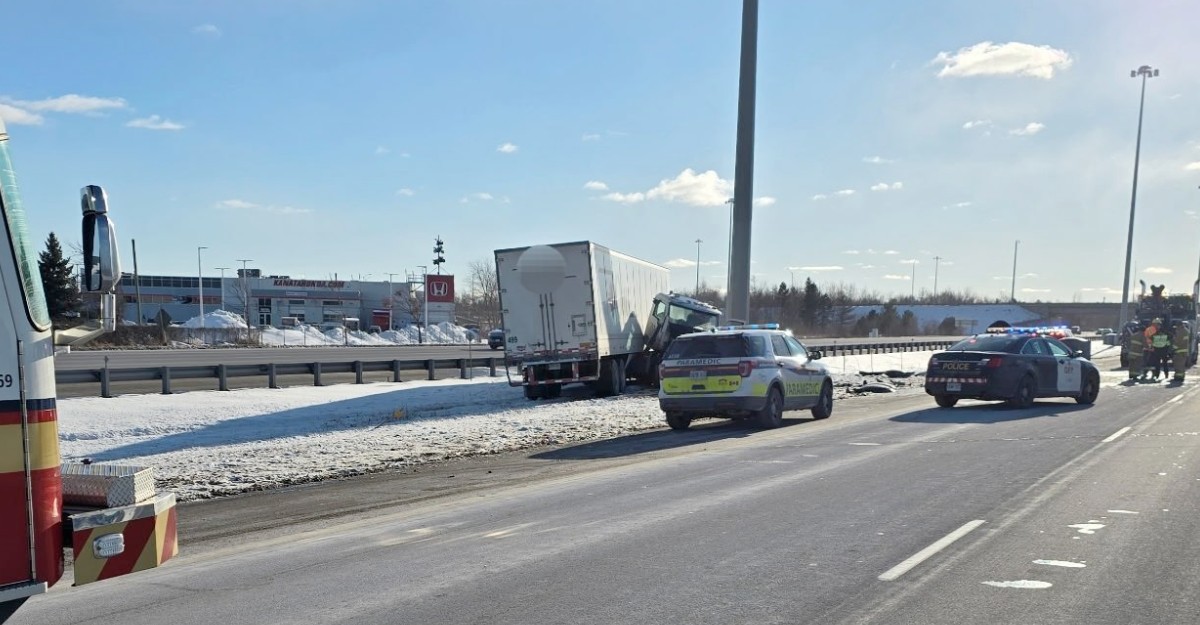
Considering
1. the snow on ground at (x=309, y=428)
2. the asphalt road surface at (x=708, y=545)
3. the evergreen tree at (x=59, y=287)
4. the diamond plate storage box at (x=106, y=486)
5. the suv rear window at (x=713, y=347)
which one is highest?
the evergreen tree at (x=59, y=287)

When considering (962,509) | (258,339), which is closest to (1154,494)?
(962,509)

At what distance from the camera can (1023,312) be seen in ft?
427

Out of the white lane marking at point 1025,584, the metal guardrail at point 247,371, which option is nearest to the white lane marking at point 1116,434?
the metal guardrail at point 247,371

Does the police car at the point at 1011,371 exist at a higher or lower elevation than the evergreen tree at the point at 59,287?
lower

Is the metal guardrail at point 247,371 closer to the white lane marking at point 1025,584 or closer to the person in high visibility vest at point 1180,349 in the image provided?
the person in high visibility vest at point 1180,349

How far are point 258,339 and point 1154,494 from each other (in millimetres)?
59687

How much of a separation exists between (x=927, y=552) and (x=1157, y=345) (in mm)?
28233

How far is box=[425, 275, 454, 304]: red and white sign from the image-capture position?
7506 centimetres

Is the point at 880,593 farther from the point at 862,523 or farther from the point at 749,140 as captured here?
the point at 749,140

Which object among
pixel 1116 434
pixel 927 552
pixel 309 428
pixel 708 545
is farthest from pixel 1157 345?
pixel 708 545

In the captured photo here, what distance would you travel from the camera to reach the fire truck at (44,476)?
4.12 meters

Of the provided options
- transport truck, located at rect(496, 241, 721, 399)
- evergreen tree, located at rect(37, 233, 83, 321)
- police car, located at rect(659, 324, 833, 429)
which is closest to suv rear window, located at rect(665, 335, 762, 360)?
police car, located at rect(659, 324, 833, 429)

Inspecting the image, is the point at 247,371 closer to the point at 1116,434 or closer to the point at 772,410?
the point at 772,410

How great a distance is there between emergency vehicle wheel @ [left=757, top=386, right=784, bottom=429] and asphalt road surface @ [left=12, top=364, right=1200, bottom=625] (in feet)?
11.3
